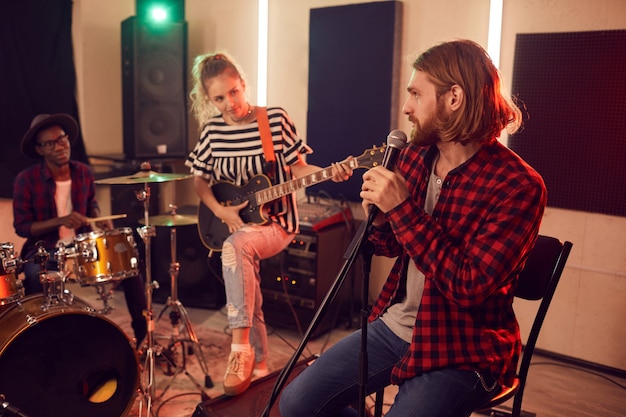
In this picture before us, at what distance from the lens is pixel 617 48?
3137 millimetres

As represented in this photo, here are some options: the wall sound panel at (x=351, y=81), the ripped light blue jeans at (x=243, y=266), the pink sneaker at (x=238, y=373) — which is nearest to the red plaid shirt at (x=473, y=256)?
the pink sneaker at (x=238, y=373)

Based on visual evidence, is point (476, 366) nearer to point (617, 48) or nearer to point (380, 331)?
point (380, 331)

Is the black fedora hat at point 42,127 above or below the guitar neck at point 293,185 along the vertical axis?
above

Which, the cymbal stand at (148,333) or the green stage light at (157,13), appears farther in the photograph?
the green stage light at (157,13)

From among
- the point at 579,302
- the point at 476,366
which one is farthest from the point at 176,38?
the point at 476,366

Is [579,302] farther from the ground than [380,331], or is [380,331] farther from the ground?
[380,331]

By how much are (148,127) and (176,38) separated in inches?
27.4

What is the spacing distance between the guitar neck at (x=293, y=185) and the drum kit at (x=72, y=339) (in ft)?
1.41

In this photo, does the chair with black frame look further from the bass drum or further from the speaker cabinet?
the speaker cabinet

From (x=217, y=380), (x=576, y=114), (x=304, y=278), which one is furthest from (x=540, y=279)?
(x=304, y=278)

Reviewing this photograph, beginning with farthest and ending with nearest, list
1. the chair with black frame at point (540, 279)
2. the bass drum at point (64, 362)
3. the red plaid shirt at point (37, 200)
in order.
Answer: the red plaid shirt at point (37, 200)
the bass drum at point (64, 362)
the chair with black frame at point (540, 279)

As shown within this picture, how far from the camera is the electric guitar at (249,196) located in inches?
109

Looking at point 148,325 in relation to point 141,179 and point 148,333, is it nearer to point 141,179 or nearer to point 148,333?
point 148,333

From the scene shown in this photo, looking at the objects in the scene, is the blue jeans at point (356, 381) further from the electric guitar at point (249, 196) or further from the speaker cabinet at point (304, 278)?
the speaker cabinet at point (304, 278)
